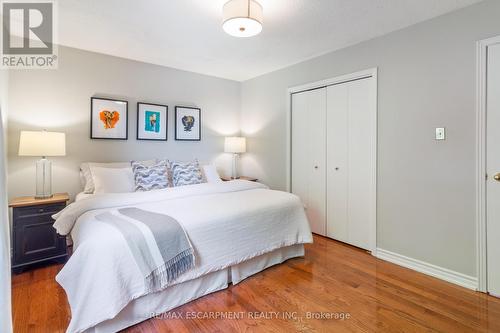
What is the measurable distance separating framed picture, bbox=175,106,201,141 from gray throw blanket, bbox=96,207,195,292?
226 cm

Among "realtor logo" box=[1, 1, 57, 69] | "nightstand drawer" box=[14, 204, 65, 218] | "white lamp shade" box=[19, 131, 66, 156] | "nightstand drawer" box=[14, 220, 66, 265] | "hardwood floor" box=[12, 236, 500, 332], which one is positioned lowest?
"hardwood floor" box=[12, 236, 500, 332]

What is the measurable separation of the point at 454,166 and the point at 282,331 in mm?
2035

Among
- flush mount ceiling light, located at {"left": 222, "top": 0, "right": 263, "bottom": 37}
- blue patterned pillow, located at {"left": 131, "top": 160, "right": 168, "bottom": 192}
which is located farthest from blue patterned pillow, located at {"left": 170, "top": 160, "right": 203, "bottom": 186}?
flush mount ceiling light, located at {"left": 222, "top": 0, "right": 263, "bottom": 37}

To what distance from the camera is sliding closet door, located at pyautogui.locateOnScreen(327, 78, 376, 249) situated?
9.64 ft

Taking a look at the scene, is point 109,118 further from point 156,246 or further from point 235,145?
point 156,246

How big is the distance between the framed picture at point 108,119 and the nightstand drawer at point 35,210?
1.02 m

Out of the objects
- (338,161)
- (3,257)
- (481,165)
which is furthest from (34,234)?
(481,165)

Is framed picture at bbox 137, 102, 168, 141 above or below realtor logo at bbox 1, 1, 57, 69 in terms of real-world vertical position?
below

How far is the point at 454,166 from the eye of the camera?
2.30 meters

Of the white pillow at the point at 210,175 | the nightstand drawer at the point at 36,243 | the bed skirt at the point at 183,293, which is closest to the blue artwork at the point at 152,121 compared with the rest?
the white pillow at the point at 210,175

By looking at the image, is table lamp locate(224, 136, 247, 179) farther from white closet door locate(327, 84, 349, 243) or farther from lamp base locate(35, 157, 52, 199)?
lamp base locate(35, 157, 52, 199)

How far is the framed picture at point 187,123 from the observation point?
397cm

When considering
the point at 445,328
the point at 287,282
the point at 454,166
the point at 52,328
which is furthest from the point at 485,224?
the point at 52,328

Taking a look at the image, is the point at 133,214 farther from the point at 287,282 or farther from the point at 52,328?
the point at 287,282
